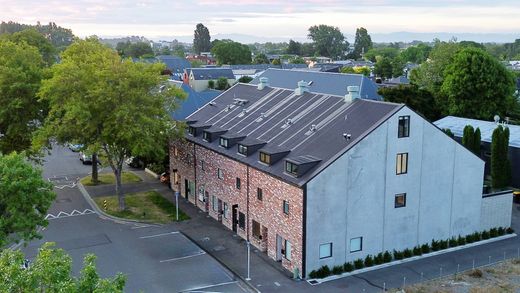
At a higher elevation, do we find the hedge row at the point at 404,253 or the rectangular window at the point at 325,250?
the rectangular window at the point at 325,250

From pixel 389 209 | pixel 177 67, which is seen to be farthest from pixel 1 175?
pixel 177 67

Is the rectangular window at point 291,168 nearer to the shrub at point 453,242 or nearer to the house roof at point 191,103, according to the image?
the shrub at point 453,242

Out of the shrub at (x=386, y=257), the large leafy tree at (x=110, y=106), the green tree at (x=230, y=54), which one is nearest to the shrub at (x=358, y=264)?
the shrub at (x=386, y=257)

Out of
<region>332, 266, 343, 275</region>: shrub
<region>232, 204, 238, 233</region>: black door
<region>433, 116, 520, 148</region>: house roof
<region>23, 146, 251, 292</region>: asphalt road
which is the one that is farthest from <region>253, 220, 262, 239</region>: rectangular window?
<region>433, 116, 520, 148</region>: house roof

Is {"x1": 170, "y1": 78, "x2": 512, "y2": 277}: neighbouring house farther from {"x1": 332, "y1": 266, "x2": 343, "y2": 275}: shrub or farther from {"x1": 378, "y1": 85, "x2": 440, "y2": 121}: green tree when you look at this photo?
{"x1": 378, "y1": 85, "x2": 440, "y2": 121}: green tree

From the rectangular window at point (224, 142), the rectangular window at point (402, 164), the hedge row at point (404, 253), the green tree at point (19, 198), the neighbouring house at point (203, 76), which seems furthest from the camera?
the neighbouring house at point (203, 76)

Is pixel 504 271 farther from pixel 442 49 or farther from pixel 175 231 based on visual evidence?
pixel 442 49

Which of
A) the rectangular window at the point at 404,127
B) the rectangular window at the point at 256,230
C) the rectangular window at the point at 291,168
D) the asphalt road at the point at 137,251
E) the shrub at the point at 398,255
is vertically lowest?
the asphalt road at the point at 137,251

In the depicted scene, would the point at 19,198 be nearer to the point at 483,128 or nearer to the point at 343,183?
the point at 343,183
